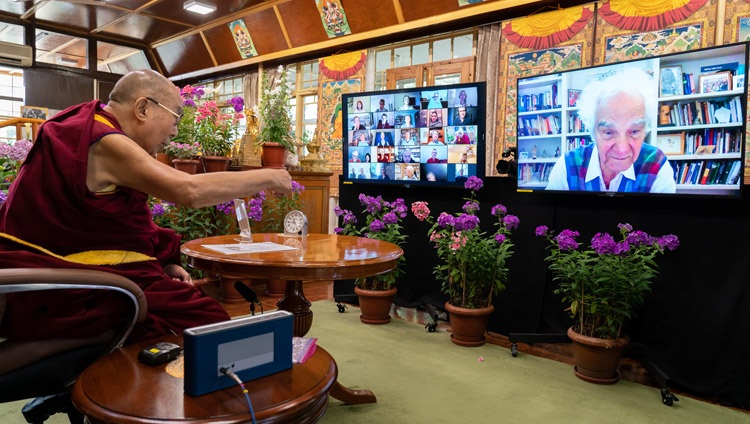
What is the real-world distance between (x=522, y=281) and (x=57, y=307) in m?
2.70

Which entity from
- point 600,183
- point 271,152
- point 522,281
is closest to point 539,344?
point 522,281

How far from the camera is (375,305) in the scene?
11.7ft

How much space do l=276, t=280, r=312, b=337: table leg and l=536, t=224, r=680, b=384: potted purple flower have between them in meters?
1.42

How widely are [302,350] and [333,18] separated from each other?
5.66 m

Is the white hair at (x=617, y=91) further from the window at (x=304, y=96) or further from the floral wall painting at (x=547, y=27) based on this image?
the window at (x=304, y=96)

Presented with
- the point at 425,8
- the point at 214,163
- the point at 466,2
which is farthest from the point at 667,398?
the point at 425,8

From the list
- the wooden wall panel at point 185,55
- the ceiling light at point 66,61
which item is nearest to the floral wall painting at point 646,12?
the wooden wall panel at point 185,55

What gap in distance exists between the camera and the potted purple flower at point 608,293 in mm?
2516

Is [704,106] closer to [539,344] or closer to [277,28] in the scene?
[539,344]

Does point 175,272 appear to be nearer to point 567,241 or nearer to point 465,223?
point 465,223

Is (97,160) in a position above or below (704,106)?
below

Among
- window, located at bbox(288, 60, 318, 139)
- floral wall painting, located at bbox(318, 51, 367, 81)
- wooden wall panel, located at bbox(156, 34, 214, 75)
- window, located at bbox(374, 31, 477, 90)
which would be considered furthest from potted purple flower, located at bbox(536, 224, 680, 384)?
wooden wall panel, located at bbox(156, 34, 214, 75)

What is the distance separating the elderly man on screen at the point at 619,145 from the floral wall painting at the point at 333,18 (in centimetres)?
391

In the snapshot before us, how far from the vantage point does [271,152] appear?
12.9ft
